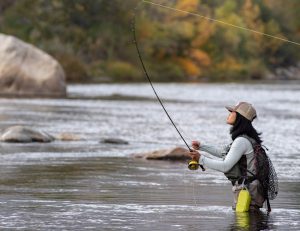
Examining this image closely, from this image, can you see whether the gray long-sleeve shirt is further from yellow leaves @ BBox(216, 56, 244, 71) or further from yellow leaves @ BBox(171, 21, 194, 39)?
yellow leaves @ BBox(216, 56, 244, 71)

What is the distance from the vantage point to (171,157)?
20328 millimetres

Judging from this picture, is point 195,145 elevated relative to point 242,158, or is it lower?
elevated

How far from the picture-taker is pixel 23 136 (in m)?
23.1

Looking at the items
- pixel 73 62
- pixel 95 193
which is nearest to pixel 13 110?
pixel 95 193

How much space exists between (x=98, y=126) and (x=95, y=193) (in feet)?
46.5

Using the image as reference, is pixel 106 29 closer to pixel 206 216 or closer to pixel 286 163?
pixel 286 163

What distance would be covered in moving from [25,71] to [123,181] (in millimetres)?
29693

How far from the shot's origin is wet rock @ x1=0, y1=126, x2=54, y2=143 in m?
22.9

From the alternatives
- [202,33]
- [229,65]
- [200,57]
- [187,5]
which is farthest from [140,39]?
[229,65]

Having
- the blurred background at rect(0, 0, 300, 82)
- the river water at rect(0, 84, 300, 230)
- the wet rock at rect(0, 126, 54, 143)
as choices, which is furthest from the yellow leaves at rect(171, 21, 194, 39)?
the wet rock at rect(0, 126, 54, 143)

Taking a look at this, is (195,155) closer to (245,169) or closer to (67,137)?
(245,169)

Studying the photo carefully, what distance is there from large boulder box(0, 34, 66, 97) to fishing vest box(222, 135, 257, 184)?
3245 centimetres

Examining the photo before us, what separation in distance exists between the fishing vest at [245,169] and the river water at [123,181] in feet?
1.44

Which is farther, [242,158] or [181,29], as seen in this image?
[181,29]
